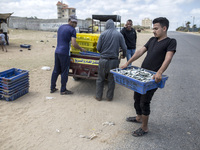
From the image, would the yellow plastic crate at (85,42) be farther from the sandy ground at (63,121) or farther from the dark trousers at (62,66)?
the sandy ground at (63,121)

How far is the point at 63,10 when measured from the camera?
90.8 m

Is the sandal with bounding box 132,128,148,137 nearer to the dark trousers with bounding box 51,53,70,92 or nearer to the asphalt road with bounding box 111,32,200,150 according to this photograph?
the asphalt road with bounding box 111,32,200,150

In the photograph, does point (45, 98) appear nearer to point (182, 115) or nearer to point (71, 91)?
point (71, 91)

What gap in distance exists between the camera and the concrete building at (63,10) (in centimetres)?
8922

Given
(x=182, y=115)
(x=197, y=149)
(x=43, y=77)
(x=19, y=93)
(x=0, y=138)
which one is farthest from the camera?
(x=43, y=77)

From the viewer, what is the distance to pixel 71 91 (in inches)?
216

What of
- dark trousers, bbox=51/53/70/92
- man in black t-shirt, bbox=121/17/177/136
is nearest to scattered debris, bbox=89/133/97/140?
man in black t-shirt, bbox=121/17/177/136

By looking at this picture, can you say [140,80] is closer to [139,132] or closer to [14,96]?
[139,132]

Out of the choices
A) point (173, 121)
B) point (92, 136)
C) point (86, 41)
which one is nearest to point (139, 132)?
point (92, 136)

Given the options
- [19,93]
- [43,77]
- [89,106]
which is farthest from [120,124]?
[43,77]

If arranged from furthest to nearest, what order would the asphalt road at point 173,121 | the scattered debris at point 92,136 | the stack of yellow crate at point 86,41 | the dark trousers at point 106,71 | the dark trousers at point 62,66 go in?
1. the stack of yellow crate at point 86,41
2. the dark trousers at point 62,66
3. the dark trousers at point 106,71
4. the scattered debris at point 92,136
5. the asphalt road at point 173,121

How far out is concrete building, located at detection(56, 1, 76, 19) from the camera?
3513 inches

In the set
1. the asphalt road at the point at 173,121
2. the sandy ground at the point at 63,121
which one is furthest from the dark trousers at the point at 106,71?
the asphalt road at the point at 173,121

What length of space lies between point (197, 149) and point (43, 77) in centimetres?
549
